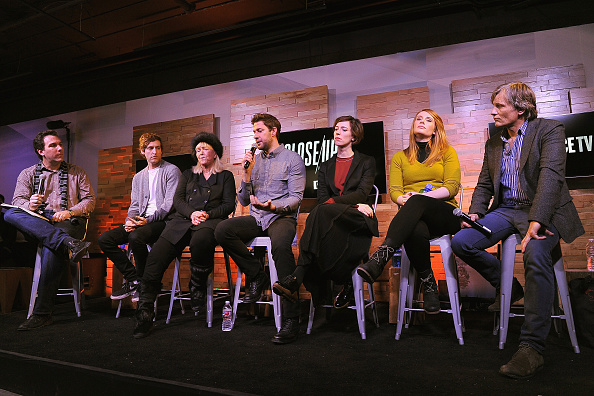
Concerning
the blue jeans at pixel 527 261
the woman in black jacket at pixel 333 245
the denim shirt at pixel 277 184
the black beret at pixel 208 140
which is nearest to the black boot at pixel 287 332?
the woman in black jacket at pixel 333 245

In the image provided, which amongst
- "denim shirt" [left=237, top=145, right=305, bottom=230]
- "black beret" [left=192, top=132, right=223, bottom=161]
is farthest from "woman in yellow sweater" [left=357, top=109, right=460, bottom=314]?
"black beret" [left=192, top=132, right=223, bottom=161]

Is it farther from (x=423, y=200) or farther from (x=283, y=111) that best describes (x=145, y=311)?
(x=283, y=111)

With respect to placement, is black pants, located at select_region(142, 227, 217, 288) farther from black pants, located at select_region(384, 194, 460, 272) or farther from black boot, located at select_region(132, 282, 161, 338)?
black pants, located at select_region(384, 194, 460, 272)

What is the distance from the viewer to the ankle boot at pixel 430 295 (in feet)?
7.64

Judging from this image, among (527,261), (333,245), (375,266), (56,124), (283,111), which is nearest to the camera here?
(527,261)

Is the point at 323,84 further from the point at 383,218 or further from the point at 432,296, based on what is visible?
the point at 432,296

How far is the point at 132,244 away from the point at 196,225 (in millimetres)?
568

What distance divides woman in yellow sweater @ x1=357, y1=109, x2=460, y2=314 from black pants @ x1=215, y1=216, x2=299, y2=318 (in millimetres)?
607

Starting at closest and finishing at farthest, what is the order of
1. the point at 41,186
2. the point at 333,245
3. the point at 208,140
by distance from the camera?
1. the point at 333,245
2. the point at 208,140
3. the point at 41,186

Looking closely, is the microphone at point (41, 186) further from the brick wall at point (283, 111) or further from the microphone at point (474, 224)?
the microphone at point (474, 224)

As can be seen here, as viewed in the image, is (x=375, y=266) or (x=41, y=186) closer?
(x=375, y=266)

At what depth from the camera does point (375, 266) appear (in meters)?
2.21

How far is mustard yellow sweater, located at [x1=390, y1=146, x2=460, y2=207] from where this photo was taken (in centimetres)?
276

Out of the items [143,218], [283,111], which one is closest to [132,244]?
[143,218]
